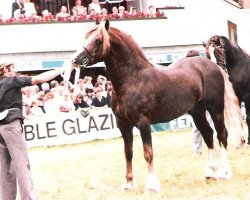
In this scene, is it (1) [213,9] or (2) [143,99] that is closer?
(2) [143,99]

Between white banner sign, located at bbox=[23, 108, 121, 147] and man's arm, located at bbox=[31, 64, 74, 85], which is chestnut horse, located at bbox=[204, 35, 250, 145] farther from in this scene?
man's arm, located at bbox=[31, 64, 74, 85]

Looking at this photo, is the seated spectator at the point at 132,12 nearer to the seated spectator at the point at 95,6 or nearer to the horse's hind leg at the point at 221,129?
the seated spectator at the point at 95,6

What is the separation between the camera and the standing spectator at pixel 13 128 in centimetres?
843

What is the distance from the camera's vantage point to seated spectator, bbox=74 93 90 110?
71.4 feet

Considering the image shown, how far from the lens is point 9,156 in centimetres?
864

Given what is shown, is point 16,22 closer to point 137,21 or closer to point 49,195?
point 137,21

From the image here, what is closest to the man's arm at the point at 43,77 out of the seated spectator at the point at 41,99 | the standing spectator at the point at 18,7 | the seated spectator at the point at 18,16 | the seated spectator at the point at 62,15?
the seated spectator at the point at 41,99

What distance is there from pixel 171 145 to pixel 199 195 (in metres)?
8.22

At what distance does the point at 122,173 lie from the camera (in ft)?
41.4

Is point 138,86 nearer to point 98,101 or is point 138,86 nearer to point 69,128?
point 69,128

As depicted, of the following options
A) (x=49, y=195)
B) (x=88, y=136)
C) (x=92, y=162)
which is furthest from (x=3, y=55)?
(x=49, y=195)

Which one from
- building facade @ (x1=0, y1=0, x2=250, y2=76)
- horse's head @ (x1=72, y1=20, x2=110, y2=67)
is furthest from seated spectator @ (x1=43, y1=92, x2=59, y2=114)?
horse's head @ (x1=72, y1=20, x2=110, y2=67)

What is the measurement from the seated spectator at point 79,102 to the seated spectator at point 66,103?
0.35 metres

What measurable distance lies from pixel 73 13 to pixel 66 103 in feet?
26.5
